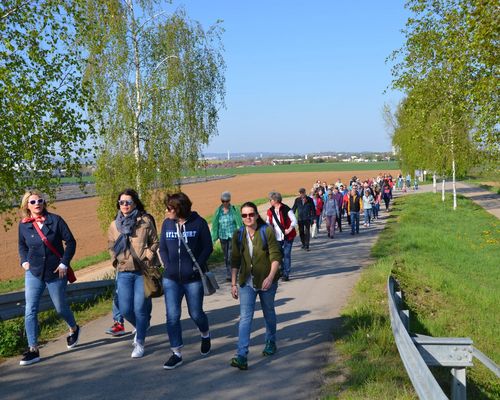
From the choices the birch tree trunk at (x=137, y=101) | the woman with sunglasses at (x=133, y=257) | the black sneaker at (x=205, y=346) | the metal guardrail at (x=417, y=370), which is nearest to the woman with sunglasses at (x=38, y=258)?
the woman with sunglasses at (x=133, y=257)

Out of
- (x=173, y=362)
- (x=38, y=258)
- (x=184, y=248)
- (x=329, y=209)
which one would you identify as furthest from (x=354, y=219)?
(x=38, y=258)

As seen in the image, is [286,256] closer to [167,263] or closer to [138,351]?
[138,351]

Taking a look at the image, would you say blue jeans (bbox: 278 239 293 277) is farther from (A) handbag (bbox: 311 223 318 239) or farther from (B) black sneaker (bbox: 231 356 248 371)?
(A) handbag (bbox: 311 223 318 239)

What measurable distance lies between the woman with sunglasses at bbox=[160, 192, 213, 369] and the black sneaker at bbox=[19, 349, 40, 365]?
1517mm

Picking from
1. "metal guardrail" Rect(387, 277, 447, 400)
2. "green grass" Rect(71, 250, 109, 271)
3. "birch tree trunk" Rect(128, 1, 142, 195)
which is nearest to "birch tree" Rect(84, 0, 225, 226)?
"birch tree trunk" Rect(128, 1, 142, 195)

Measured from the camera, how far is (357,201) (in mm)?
18297

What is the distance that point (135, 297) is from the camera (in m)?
6.24

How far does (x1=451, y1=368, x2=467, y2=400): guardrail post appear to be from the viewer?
16.2ft

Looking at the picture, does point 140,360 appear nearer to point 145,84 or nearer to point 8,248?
point 145,84

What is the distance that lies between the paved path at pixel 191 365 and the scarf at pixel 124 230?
4.02 ft

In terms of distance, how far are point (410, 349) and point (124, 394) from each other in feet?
8.56

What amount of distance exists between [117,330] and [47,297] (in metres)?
1.82

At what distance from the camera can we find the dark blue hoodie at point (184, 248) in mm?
5840

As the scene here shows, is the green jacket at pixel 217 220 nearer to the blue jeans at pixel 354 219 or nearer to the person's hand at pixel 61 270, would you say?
the person's hand at pixel 61 270
